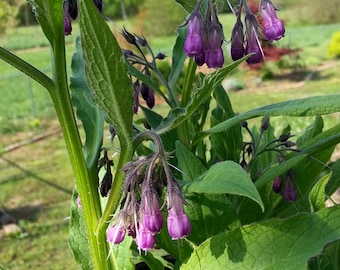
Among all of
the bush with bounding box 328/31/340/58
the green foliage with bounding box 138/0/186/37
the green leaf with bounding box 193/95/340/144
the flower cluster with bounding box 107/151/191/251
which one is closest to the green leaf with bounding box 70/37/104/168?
the flower cluster with bounding box 107/151/191/251

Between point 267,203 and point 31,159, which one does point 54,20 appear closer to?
point 267,203

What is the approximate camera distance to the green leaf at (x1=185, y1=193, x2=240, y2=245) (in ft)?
2.92

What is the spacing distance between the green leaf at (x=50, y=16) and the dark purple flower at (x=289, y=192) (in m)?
0.51

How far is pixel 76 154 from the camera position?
770 millimetres

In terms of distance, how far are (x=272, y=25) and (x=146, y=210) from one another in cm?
38

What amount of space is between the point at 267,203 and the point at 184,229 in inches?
18.2

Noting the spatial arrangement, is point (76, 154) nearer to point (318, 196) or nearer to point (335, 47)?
point (318, 196)

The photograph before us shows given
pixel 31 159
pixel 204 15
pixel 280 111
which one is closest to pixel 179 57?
pixel 204 15

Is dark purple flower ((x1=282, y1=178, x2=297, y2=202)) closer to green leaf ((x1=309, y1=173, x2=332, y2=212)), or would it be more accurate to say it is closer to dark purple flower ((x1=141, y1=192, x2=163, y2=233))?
green leaf ((x1=309, y1=173, x2=332, y2=212))

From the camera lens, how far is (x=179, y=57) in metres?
1.12

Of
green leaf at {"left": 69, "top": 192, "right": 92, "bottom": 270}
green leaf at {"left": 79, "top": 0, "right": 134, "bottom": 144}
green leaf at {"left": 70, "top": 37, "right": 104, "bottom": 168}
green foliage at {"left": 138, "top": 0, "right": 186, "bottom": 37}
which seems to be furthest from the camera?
green foliage at {"left": 138, "top": 0, "right": 186, "bottom": 37}

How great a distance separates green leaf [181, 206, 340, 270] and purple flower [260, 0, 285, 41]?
0.94ft

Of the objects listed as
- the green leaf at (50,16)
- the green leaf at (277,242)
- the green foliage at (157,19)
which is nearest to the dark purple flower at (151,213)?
the green leaf at (277,242)

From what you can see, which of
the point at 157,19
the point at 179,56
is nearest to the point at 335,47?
the point at 157,19
